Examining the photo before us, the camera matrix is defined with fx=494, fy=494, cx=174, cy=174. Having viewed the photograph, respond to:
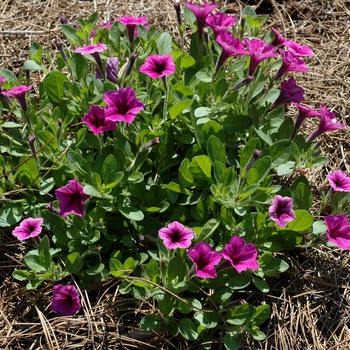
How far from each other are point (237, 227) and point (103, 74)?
1123 millimetres

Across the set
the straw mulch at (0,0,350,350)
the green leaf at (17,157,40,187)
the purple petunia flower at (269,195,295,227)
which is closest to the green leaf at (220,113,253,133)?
the purple petunia flower at (269,195,295,227)

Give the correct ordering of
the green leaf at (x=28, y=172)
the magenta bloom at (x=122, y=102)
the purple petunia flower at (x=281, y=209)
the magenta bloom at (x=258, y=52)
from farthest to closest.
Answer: the green leaf at (x=28, y=172) < the magenta bloom at (x=258, y=52) < the magenta bloom at (x=122, y=102) < the purple petunia flower at (x=281, y=209)

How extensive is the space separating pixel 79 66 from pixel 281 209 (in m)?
1.37

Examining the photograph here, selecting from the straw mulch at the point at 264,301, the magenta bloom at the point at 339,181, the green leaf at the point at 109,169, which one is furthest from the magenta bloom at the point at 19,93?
the magenta bloom at the point at 339,181

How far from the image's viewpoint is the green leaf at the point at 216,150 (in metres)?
2.43

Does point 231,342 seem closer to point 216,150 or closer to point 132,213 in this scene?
point 132,213

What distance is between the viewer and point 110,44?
2914 millimetres

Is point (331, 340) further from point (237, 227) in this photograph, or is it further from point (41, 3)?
point (41, 3)

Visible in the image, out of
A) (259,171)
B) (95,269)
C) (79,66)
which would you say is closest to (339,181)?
(259,171)

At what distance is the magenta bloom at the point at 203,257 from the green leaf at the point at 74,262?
1.83 ft

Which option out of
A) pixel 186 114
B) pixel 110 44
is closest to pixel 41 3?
pixel 110 44

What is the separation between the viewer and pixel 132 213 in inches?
94.0

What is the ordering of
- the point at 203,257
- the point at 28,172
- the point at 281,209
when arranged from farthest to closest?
the point at 28,172 → the point at 281,209 → the point at 203,257

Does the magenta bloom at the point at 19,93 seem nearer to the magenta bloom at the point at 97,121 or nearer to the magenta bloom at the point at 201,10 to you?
the magenta bloom at the point at 97,121
